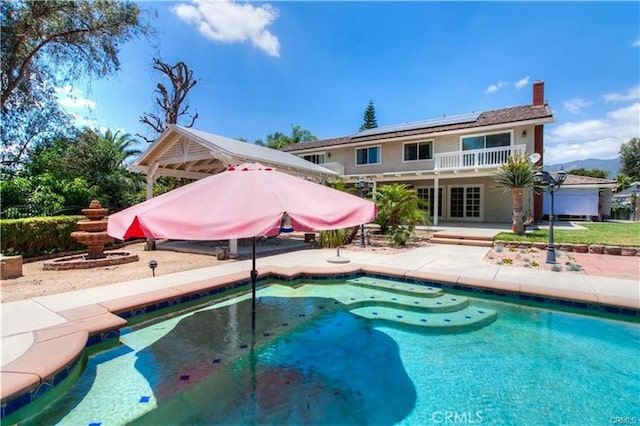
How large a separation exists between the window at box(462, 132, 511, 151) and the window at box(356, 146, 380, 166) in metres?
5.75

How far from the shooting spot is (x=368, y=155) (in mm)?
21922

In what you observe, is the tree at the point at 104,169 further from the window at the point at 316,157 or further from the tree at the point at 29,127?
the window at the point at 316,157

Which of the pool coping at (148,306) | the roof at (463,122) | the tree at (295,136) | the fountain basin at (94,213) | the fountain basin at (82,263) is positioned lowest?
the pool coping at (148,306)

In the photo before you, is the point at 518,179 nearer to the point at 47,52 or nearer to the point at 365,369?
the point at 365,369

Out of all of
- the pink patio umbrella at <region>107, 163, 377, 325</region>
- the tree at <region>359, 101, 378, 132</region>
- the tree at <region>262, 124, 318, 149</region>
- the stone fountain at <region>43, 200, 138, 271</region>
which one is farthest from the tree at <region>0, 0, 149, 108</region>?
the tree at <region>359, 101, 378, 132</region>

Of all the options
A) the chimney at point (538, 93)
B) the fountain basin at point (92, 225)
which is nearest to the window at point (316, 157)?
the chimney at point (538, 93)

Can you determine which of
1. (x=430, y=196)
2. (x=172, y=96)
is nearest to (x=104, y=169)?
(x=172, y=96)

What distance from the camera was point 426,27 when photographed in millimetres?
13703

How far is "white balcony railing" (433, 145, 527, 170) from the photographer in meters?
15.5

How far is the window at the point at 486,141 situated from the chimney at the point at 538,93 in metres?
3.59

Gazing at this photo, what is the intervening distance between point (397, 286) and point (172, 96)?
2707 cm

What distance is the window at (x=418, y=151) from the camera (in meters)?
19.6

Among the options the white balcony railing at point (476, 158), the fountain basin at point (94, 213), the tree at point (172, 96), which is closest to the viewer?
the fountain basin at point (94, 213)

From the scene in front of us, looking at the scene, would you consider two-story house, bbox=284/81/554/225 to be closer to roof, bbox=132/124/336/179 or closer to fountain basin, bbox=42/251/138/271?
roof, bbox=132/124/336/179
